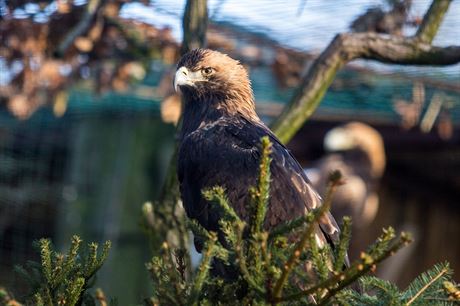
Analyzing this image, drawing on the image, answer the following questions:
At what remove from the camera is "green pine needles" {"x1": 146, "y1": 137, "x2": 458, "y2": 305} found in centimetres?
189

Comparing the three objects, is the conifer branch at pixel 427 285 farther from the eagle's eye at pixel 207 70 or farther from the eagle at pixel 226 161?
the eagle's eye at pixel 207 70

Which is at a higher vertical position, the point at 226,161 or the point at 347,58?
the point at 347,58

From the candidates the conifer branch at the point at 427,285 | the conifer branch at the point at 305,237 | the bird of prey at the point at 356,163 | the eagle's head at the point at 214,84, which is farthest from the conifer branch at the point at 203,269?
the bird of prey at the point at 356,163

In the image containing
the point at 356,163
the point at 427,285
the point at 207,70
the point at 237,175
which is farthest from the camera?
the point at 356,163

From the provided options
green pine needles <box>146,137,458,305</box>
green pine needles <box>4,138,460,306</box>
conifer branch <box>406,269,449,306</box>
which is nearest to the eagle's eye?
green pine needles <box>4,138,460,306</box>

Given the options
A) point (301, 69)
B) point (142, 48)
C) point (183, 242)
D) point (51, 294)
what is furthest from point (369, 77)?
point (51, 294)

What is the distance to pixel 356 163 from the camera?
771 centimetres

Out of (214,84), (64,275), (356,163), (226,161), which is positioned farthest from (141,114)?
(64,275)

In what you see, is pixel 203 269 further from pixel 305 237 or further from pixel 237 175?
pixel 237 175

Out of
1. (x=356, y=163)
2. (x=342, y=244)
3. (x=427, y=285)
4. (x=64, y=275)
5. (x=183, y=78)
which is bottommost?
(x=356, y=163)

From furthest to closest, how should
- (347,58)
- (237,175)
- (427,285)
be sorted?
(347,58) < (237,175) < (427,285)

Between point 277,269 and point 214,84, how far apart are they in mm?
2399

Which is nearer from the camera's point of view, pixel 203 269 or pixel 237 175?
pixel 203 269

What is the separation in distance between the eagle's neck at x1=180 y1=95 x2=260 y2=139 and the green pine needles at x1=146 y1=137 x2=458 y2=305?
1879 mm
